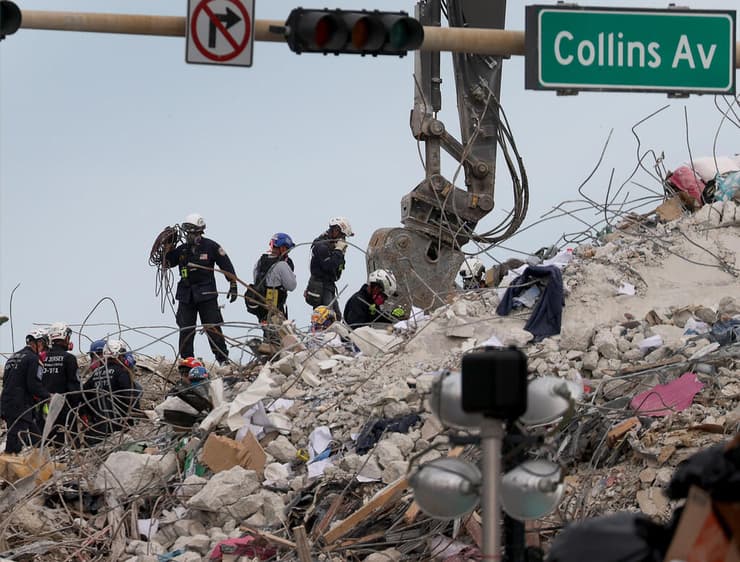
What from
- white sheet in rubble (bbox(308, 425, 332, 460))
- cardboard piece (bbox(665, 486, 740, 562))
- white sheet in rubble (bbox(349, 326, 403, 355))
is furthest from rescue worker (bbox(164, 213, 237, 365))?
cardboard piece (bbox(665, 486, 740, 562))

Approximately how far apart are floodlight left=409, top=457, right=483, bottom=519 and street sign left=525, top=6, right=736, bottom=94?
450cm

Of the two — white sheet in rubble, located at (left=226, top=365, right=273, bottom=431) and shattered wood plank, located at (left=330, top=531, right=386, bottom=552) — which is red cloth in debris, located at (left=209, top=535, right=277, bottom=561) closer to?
shattered wood plank, located at (left=330, top=531, right=386, bottom=552)

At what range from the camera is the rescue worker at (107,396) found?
1505 cm

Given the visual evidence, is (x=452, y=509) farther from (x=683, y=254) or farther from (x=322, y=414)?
(x=683, y=254)

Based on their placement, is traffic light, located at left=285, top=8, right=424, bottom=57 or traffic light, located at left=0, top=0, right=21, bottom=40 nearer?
traffic light, located at left=285, top=8, right=424, bottom=57

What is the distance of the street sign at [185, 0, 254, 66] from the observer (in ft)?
29.9

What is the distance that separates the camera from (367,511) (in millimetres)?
11039

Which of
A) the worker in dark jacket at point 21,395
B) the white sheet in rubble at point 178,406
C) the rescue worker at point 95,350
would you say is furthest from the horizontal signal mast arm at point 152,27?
the rescue worker at point 95,350

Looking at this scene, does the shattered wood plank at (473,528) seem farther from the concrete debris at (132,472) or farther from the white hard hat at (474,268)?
the white hard hat at (474,268)

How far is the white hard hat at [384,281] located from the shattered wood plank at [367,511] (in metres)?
6.66

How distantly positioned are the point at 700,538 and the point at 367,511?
657 centimetres

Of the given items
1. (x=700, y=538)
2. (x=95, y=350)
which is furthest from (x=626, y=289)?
(x=700, y=538)

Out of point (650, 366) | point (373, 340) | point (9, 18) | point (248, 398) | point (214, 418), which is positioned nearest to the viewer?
point (9, 18)

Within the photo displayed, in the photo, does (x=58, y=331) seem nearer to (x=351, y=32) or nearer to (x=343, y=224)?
(x=343, y=224)
